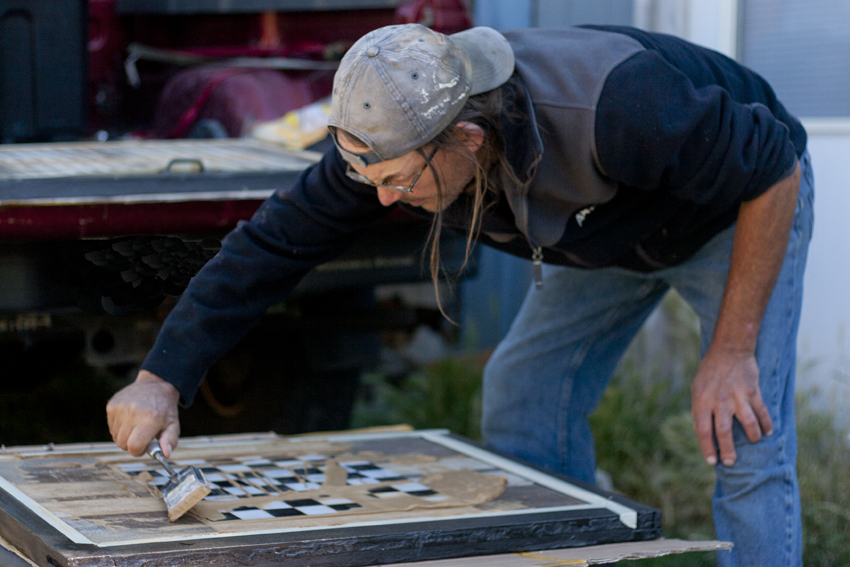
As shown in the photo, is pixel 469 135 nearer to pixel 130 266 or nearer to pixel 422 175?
pixel 422 175

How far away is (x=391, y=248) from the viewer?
8.46 feet

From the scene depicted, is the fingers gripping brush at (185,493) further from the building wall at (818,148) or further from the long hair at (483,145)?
the building wall at (818,148)

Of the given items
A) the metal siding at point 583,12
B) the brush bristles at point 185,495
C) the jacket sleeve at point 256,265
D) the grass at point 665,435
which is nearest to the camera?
the brush bristles at point 185,495

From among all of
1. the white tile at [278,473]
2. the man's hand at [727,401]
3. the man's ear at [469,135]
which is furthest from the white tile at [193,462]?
the man's hand at [727,401]

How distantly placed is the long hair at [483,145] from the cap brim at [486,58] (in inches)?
0.6

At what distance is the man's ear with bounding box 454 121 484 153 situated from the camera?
4.80ft

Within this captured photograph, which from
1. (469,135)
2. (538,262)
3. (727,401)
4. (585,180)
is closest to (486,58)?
(469,135)

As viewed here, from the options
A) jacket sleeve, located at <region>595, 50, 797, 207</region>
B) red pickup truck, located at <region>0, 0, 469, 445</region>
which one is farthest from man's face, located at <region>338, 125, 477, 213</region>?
red pickup truck, located at <region>0, 0, 469, 445</region>

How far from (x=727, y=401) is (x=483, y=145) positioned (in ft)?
2.08

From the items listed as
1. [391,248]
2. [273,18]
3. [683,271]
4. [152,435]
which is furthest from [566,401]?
[273,18]

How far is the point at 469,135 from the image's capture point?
1479 millimetres

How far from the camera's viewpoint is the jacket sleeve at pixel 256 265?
1.71 meters

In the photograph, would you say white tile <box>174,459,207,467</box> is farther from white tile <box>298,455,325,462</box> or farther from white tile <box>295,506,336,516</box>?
white tile <box>295,506,336,516</box>

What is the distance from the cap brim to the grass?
145 cm
